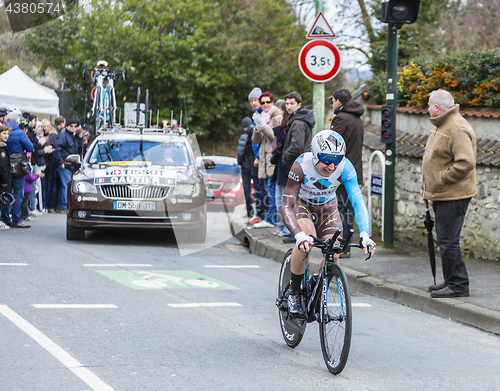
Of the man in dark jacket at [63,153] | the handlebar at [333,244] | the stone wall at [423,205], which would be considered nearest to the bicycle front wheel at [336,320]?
the handlebar at [333,244]

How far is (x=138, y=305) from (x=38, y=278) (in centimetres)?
164

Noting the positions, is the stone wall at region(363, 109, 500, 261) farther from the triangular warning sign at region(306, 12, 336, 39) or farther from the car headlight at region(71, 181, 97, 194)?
the car headlight at region(71, 181, 97, 194)

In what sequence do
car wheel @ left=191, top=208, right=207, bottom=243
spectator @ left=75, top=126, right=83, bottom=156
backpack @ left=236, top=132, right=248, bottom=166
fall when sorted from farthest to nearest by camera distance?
1. spectator @ left=75, top=126, right=83, bottom=156
2. backpack @ left=236, top=132, right=248, bottom=166
3. car wheel @ left=191, top=208, right=207, bottom=243

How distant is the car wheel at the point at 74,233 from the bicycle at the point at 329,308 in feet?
19.7

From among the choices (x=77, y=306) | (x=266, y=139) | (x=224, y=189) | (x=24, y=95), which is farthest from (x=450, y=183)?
(x=24, y=95)

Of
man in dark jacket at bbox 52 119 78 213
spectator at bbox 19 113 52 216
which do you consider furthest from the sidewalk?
man in dark jacket at bbox 52 119 78 213

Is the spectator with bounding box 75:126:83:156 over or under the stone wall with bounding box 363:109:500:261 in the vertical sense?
over

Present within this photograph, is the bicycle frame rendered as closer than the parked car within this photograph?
No

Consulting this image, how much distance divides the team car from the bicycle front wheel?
5827mm

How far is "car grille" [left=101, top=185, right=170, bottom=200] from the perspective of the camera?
10.3 metres

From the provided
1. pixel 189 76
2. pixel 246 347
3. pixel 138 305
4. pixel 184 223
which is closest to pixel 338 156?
pixel 246 347

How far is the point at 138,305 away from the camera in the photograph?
6.52 metres

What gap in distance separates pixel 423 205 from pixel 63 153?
28.7 feet

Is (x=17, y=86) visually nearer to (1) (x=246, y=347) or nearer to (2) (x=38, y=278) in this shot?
(2) (x=38, y=278)
